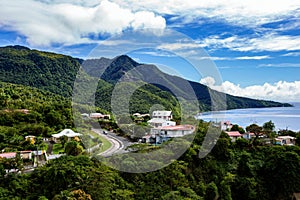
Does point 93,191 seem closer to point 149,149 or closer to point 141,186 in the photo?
point 141,186

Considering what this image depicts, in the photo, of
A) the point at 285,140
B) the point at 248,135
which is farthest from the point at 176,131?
the point at 285,140

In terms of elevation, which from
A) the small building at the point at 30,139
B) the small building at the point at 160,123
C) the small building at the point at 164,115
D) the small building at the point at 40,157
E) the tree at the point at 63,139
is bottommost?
the small building at the point at 40,157

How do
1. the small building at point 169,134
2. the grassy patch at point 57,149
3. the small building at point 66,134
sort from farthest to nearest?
1. the small building at point 169,134
2. the small building at point 66,134
3. the grassy patch at point 57,149

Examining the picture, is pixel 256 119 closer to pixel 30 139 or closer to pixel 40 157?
pixel 30 139

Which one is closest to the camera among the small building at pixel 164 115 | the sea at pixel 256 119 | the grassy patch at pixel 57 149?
the grassy patch at pixel 57 149

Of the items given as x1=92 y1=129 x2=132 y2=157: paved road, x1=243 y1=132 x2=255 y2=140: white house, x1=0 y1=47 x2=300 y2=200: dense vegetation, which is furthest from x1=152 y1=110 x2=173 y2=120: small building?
x1=243 y1=132 x2=255 y2=140: white house

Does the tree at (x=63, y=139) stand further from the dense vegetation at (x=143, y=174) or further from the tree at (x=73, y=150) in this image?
the tree at (x=73, y=150)

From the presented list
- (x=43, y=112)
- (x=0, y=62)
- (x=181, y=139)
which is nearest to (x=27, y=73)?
(x=0, y=62)

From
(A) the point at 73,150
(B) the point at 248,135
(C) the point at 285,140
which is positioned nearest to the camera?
(A) the point at 73,150

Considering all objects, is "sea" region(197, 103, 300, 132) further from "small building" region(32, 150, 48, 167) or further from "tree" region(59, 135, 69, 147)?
"small building" region(32, 150, 48, 167)

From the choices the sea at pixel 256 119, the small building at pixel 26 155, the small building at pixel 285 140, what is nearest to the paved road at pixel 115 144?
the small building at pixel 26 155
